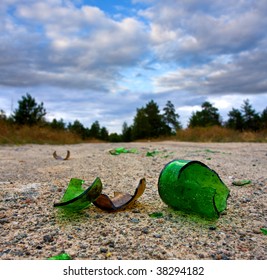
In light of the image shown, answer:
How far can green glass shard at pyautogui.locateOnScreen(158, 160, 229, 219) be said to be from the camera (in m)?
1.58

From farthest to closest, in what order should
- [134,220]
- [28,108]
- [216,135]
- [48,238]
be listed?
1. [28,108]
2. [216,135]
3. [134,220]
4. [48,238]

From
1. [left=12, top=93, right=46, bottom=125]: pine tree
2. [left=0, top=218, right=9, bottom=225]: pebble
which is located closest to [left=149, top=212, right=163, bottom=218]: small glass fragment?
[left=0, top=218, right=9, bottom=225]: pebble

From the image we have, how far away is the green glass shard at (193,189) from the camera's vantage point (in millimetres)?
1577

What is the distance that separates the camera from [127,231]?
143 cm

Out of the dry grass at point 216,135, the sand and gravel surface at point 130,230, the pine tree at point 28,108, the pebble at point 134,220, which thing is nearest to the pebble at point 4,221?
the sand and gravel surface at point 130,230

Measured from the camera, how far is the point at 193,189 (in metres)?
1.59

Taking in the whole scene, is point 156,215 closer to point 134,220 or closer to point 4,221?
point 134,220

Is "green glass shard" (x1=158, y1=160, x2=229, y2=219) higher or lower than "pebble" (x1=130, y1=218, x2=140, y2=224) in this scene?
higher

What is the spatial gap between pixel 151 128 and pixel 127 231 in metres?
29.0

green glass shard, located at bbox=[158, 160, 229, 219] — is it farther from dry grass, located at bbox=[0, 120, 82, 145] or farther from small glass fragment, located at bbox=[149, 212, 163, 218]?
dry grass, located at bbox=[0, 120, 82, 145]

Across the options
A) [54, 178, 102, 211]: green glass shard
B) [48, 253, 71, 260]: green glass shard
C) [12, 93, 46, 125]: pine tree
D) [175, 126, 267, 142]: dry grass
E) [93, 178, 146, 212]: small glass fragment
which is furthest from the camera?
[12, 93, 46, 125]: pine tree

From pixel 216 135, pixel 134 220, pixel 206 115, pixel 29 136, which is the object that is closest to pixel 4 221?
pixel 134 220

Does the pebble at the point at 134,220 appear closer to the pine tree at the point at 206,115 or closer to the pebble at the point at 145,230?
the pebble at the point at 145,230
